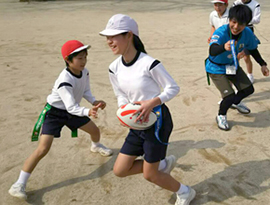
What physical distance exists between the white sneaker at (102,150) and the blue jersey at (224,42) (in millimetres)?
1868

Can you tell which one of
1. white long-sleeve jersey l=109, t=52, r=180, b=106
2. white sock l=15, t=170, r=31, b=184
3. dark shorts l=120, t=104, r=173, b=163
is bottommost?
white sock l=15, t=170, r=31, b=184

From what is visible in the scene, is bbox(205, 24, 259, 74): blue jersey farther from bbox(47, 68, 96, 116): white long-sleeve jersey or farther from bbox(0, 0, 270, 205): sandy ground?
bbox(47, 68, 96, 116): white long-sleeve jersey

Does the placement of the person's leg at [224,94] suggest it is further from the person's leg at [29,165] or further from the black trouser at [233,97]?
the person's leg at [29,165]

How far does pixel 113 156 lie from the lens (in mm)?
4398

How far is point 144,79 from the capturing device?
2.95 m

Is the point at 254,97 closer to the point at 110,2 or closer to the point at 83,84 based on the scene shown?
the point at 83,84

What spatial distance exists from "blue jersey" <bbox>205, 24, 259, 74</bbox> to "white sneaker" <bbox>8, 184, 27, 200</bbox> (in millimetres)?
2939

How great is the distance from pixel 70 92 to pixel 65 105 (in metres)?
0.16

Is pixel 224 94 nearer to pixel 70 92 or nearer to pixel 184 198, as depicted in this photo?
pixel 184 198

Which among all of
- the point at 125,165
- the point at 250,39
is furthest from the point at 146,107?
the point at 250,39

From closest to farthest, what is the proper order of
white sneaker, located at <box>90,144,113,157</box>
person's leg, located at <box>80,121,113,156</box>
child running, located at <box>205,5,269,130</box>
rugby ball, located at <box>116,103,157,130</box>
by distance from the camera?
rugby ball, located at <box>116,103,157,130</box>
person's leg, located at <box>80,121,113,156</box>
white sneaker, located at <box>90,144,113,157</box>
child running, located at <box>205,5,269,130</box>

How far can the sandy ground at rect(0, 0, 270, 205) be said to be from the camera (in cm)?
364

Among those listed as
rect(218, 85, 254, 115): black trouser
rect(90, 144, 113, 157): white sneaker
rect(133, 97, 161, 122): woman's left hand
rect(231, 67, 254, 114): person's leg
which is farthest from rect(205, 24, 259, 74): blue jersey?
rect(133, 97, 161, 122): woman's left hand

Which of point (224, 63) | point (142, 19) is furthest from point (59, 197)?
point (142, 19)
